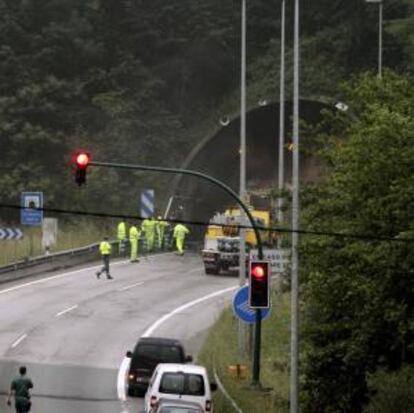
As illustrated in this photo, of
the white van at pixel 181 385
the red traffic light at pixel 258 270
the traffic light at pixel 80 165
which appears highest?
the traffic light at pixel 80 165

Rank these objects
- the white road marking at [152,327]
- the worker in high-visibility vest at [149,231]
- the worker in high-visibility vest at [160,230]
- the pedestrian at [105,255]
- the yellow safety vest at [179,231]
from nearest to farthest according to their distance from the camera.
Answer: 1. the white road marking at [152,327]
2. the pedestrian at [105,255]
3. the yellow safety vest at [179,231]
4. the worker in high-visibility vest at [149,231]
5. the worker in high-visibility vest at [160,230]

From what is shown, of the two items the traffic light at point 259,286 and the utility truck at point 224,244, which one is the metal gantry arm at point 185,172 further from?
the utility truck at point 224,244

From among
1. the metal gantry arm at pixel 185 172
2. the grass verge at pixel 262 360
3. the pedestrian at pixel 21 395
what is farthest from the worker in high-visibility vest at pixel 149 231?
the pedestrian at pixel 21 395

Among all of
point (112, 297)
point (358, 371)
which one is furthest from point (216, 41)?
point (358, 371)

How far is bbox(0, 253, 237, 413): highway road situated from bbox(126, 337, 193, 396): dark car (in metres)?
0.41

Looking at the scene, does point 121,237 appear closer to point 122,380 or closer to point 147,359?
point 122,380

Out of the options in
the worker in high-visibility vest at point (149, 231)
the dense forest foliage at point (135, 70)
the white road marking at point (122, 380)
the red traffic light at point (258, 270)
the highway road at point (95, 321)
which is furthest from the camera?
the dense forest foliage at point (135, 70)

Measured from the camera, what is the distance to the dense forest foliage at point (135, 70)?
234 feet

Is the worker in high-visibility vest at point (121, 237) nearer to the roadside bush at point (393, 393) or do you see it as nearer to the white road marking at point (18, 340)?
the white road marking at point (18, 340)

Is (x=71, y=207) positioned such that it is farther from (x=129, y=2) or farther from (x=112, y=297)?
(x=112, y=297)

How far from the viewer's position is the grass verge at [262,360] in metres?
28.3

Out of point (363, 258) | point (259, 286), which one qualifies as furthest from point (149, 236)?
point (363, 258)

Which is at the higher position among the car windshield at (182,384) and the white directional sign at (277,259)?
the white directional sign at (277,259)

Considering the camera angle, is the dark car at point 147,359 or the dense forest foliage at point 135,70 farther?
the dense forest foliage at point 135,70
